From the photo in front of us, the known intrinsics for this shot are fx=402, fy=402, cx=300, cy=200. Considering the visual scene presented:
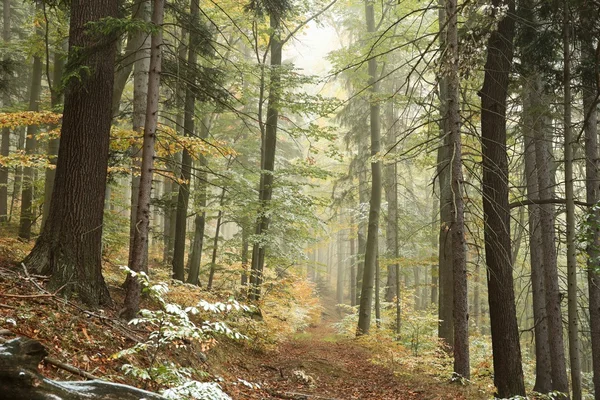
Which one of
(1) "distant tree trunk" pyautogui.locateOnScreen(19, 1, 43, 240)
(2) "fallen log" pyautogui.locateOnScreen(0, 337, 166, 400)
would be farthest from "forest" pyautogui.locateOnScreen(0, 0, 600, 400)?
(1) "distant tree trunk" pyautogui.locateOnScreen(19, 1, 43, 240)

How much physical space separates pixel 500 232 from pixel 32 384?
→ 6893 millimetres

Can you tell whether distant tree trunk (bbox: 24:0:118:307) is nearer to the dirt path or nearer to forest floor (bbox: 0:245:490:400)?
forest floor (bbox: 0:245:490:400)

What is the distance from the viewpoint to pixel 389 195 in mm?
18094

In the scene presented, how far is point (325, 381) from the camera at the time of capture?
358 inches

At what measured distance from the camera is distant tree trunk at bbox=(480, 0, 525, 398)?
684 centimetres

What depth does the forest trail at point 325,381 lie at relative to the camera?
24.1 feet

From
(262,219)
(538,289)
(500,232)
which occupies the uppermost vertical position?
(262,219)

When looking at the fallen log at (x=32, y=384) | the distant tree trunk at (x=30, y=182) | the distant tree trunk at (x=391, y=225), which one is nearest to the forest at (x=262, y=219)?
the fallen log at (x=32, y=384)

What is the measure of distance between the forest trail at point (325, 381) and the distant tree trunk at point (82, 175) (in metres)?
2.84

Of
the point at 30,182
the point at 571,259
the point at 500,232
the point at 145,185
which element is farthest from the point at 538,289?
the point at 30,182

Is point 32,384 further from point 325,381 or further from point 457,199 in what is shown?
point 325,381

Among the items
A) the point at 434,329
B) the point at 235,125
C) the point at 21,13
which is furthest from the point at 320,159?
Result: the point at 21,13

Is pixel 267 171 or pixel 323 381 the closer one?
pixel 323 381

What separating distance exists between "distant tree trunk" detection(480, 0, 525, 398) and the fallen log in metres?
5.81
